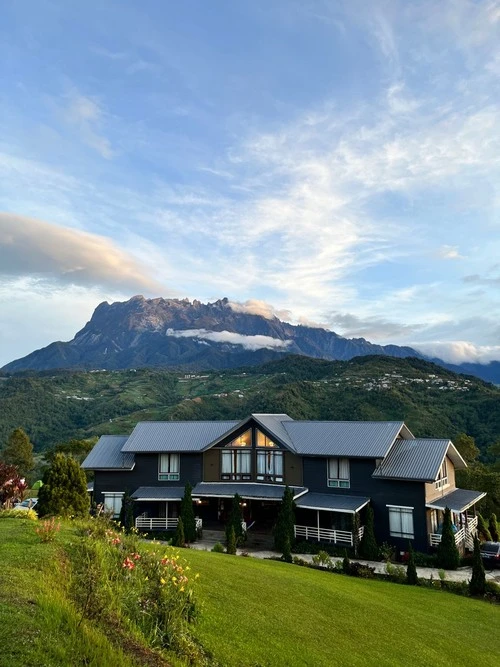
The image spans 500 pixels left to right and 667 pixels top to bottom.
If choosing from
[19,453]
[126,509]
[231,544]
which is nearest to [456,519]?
[231,544]

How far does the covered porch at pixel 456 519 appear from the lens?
26.6 metres

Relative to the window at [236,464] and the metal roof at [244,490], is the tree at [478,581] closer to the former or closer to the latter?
the metal roof at [244,490]

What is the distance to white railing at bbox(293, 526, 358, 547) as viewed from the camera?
27.3m

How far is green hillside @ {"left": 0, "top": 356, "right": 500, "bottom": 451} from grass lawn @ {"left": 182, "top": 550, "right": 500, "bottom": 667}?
6321cm

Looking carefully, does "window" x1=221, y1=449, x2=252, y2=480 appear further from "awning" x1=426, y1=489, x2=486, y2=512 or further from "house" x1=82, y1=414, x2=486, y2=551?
"awning" x1=426, y1=489, x2=486, y2=512

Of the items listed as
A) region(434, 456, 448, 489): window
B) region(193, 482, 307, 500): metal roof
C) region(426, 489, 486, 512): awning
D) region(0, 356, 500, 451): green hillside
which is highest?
region(0, 356, 500, 451): green hillside

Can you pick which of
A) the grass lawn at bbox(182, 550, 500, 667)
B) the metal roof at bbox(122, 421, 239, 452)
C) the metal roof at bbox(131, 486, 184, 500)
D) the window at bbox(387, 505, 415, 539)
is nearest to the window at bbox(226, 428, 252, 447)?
the metal roof at bbox(122, 421, 239, 452)

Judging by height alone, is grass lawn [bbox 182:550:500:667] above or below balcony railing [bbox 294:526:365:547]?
above

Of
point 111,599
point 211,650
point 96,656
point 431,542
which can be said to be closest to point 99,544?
point 111,599

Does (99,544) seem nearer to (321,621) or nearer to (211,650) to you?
(211,650)

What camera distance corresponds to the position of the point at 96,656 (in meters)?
6.16

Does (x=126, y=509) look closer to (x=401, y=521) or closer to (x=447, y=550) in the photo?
(x=401, y=521)

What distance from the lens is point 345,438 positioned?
31.0 metres

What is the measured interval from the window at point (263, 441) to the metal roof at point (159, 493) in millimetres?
6390
